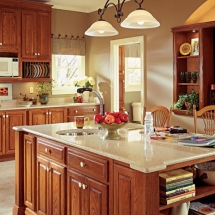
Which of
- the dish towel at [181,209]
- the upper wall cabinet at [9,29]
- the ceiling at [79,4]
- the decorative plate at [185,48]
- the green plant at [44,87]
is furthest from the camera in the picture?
the green plant at [44,87]

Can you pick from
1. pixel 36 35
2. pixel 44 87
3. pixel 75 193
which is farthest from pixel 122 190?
pixel 44 87

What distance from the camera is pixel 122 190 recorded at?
7.04 feet

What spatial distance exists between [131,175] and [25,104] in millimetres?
4563

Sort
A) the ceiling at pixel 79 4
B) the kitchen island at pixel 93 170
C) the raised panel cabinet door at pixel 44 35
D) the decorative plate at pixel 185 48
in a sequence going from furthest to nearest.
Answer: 1. the ceiling at pixel 79 4
2. the raised panel cabinet door at pixel 44 35
3. the decorative plate at pixel 185 48
4. the kitchen island at pixel 93 170

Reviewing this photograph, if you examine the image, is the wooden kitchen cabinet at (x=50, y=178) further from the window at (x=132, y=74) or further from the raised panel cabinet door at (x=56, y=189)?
the window at (x=132, y=74)

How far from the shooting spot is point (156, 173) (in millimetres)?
1986

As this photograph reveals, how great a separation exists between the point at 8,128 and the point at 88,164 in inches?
148

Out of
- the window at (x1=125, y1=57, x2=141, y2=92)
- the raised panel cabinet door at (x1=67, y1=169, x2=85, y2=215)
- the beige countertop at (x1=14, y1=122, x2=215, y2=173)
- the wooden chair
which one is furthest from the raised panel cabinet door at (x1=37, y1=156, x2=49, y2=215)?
the window at (x1=125, y1=57, x2=141, y2=92)

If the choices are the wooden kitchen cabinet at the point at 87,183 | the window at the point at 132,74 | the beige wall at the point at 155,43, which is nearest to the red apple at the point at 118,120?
the wooden kitchen cabinet at the point at 87,183

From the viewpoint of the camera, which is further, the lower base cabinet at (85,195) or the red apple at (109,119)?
the red apple at (109,119)

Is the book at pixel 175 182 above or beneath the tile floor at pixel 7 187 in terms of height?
above

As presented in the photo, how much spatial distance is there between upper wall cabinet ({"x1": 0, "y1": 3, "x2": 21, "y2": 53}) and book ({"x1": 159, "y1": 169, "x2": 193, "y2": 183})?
15.1 feet

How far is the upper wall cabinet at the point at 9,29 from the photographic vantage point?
237 inches

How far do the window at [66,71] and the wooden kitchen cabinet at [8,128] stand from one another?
1159mm
